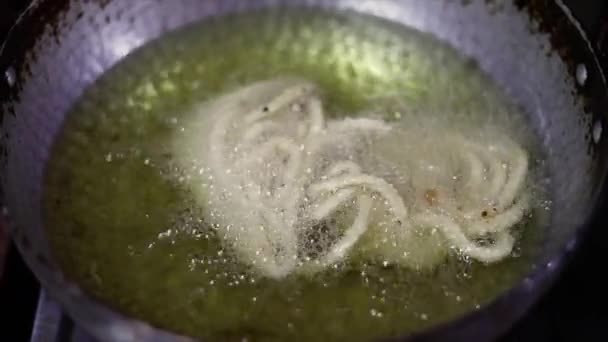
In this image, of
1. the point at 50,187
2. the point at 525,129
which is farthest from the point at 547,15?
the point at 50,187

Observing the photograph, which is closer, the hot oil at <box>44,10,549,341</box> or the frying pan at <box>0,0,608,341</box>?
the frying pan at <box>0,0,608,341</box>

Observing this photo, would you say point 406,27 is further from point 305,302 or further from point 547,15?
point 305,302

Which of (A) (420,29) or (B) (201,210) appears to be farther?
(A) (420,29)

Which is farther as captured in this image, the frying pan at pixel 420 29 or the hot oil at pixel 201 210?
the hot oil at pixel 201 210
